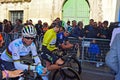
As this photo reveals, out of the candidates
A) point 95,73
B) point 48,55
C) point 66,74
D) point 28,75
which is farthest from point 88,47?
point 28,75

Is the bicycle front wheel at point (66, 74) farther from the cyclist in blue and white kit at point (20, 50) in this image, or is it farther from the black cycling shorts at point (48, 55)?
the cyclist in blue and white kit at point (20, 50)

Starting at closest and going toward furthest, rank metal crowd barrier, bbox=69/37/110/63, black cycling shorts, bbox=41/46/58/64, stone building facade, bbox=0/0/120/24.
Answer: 1. black cycling shorts, bbox=41/46/58/64
2. metal crowd barrier, bbox=69/37/110/63
3. stone building facade, bbox=0/0/120/24

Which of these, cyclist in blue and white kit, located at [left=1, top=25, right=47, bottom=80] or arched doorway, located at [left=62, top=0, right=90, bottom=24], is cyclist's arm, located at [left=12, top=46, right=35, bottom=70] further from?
arched doorway, located at [left=62, top=0, right=90, bottom=24]

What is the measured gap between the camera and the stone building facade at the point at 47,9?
2108 centimetres

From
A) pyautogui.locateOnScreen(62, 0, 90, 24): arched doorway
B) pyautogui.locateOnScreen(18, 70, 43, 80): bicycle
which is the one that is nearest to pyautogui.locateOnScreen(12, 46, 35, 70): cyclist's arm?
pyautogui.locateOnScreen(18, 70, 43, 80): bicycle

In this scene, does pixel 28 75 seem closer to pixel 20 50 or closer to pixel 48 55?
pixel 20 50

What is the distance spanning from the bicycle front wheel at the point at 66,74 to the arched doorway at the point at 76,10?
47.1ft

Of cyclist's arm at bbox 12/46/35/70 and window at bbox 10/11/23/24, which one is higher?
window at bbox 10/11/23/24

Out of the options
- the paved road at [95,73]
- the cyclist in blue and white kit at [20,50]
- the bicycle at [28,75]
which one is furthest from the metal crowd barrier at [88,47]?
the bicycle at [28,75]

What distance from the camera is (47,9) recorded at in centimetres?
2420

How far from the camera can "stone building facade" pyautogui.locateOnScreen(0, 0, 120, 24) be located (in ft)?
69.2

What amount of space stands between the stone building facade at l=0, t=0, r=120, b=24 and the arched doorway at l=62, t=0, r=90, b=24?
0.84 feet

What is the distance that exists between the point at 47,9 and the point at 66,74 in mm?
16284

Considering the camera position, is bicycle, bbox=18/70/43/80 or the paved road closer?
bicycle, bbox=18/70/43/80
